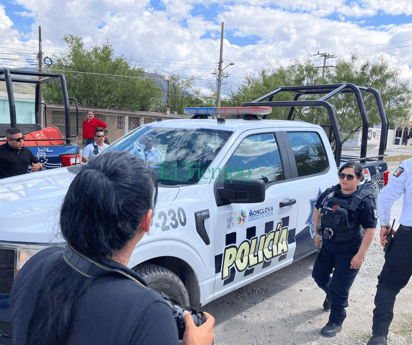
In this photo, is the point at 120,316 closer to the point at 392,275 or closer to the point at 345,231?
the point at 345,231

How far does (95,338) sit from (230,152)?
2.22m

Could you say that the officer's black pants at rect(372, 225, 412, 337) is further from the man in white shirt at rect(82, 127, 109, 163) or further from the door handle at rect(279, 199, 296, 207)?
the man in white shirt at rect(82, 127, 109, 163)

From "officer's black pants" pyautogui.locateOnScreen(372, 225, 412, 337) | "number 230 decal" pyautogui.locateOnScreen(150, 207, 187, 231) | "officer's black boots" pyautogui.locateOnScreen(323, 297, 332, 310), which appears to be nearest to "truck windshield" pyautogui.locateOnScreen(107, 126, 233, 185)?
"number 230 decal" pyautogui.locateOnScreen(150, 207, 187, 231)

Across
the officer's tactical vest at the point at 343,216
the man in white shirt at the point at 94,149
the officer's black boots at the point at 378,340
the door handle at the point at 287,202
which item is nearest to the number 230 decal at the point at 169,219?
the door handle at the point at 287,202

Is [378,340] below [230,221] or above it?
below

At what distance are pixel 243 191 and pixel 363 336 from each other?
1736 mm

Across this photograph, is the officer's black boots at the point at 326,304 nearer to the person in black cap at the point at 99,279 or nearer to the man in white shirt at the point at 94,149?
the person in black cap at the point at 99,279

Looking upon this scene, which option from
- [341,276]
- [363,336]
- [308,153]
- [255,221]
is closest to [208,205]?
[255,221]

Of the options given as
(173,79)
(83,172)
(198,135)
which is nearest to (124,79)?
(173,79)

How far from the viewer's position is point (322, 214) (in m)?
3.17

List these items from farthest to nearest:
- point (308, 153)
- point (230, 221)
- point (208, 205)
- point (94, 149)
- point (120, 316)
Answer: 1. point (94, 149)
2. point (308, 153)
3. point (230, 221)
4. point (208, 205)
5. point (120, 316)

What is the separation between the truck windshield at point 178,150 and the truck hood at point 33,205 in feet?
0.87

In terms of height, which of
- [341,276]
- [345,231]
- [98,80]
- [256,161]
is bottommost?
[341,276]

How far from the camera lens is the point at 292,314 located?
3.39 meters
